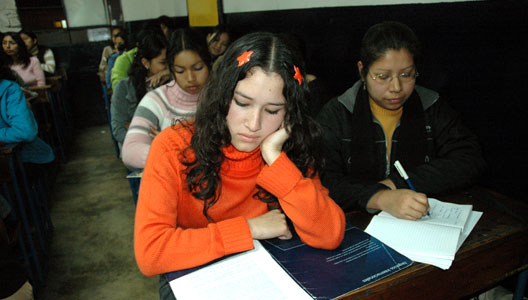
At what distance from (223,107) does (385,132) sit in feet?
2.68

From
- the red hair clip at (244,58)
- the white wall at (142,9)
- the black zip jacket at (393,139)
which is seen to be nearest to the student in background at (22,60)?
the white wall at (142,9)

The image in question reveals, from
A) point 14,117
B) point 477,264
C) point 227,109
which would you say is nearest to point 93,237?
point 14,117

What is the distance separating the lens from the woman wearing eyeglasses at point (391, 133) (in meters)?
1.39

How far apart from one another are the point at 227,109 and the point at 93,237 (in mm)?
2193

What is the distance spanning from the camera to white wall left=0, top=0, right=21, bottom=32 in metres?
6.02

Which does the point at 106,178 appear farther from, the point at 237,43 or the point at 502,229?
the point at 502,229

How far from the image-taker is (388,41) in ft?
4.57

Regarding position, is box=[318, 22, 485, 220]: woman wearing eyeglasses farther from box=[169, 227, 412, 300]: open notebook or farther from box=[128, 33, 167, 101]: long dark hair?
box=[128, 33, 167, 101]: long dark hair

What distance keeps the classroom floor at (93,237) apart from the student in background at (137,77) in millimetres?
752

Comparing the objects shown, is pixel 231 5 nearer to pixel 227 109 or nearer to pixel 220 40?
pixel 220 40

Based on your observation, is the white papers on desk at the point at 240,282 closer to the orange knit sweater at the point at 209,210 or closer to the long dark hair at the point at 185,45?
the orange knit sweater at the point at 209,210

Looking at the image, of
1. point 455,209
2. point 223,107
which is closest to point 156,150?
point 223,107

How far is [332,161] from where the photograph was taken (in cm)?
151

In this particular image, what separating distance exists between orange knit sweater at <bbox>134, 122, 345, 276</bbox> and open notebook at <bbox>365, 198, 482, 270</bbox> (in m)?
0.15
